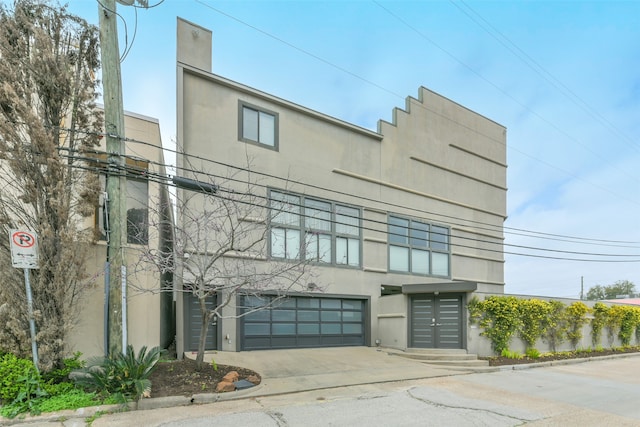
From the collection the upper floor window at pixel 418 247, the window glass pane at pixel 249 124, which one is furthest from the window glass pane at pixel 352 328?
the window glass pane at pixel 249 124

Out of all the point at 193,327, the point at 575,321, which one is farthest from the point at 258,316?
the point at 575,321

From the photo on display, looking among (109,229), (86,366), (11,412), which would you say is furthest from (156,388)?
(109,229)

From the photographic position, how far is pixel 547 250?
20422mm

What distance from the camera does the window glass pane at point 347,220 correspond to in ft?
53.2

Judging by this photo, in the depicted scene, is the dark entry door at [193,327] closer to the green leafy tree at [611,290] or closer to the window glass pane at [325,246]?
the window glass pane at [325,246]

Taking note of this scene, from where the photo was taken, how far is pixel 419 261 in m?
18.7

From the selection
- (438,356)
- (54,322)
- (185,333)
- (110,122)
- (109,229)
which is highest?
(110,122)

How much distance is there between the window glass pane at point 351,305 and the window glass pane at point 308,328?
4.68ft

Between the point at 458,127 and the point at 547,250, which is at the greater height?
the point at 458,127

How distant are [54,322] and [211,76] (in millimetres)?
8748

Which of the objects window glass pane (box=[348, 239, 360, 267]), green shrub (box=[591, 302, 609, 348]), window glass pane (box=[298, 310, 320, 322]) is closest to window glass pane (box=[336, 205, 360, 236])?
window glass pane (box=[348, 239, 360, 267])

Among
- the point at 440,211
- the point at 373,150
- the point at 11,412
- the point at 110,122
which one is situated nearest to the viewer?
the point at 11,412

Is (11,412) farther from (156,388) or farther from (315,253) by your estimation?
(315,253)

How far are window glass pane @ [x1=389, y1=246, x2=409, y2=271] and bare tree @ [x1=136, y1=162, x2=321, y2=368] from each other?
4810 mm
